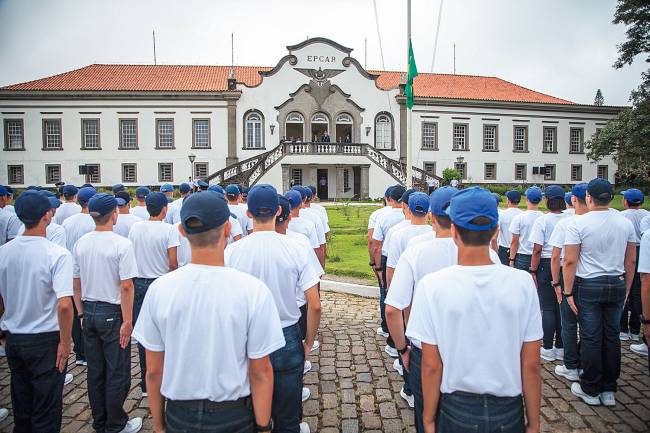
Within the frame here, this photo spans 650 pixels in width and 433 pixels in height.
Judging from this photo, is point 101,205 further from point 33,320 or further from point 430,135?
point 430,135

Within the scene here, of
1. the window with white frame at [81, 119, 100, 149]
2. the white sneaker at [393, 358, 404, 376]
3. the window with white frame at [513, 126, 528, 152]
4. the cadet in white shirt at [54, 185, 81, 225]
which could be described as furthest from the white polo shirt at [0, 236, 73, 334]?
the window with white frame at [513, 126, 528, 152]

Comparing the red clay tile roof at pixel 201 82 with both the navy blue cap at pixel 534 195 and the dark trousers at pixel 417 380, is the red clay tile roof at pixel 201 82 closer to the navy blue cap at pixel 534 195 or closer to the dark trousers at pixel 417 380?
the navy blue cap at pixel 534 195

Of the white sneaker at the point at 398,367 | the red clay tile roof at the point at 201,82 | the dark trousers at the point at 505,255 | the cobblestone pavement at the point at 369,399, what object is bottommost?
the cobblestone pavement at the point at 369,399

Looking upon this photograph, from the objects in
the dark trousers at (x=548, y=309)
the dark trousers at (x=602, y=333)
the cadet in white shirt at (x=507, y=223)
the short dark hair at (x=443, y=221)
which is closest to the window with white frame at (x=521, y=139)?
the cadet in white shirt at (x=507, y=223)

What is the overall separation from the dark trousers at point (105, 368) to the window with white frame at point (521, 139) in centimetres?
4106

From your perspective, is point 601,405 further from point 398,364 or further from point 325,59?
point 325,59

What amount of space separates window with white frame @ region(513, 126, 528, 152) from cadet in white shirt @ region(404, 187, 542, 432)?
135 feet

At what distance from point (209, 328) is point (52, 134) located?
39770 mm

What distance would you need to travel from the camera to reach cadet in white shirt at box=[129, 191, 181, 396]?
5.64 metres

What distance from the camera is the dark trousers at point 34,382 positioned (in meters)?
3.78

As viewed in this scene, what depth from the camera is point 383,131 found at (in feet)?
122

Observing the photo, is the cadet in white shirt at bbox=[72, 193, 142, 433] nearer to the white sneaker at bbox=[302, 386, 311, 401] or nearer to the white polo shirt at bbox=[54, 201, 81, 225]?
the white sneaker at bbox=[302, 386, 311, 401]

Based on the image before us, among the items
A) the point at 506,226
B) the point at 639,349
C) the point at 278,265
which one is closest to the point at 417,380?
the point at 278,265

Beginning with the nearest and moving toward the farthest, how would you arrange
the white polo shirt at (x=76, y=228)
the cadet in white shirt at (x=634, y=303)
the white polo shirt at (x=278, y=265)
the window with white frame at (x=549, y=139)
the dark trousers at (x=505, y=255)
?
the white polo shirt at (x=278, y=265)
the white polo shirt at (x=76, y=228)
the cadet in white shirt at (x=634, y=303)
the dark trousers at (x=505, y=255)
the window with white frame at (x=549, y=139)
